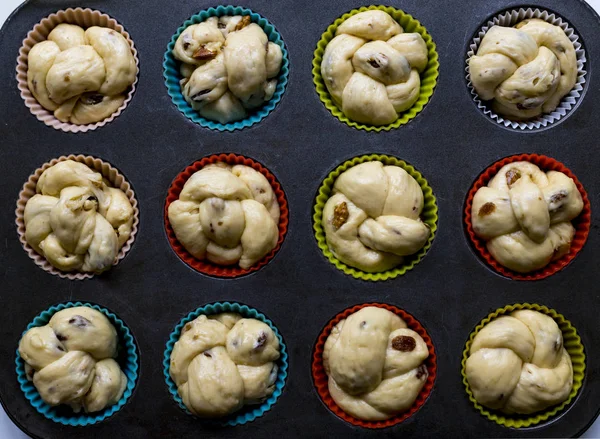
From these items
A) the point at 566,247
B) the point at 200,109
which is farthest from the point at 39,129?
the point at 566,247

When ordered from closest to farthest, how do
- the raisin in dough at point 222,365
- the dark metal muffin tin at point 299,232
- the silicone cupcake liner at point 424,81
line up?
the raisin in dough at point 222,365, the dark metal muffin tin at point 299,232, the silicone cupcake liner at point 424,81

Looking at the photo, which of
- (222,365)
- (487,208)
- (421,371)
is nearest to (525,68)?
(487,208)

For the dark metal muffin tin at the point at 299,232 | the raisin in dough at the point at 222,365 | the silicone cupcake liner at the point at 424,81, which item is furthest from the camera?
the silicone cupcake liner at the point at 424,81

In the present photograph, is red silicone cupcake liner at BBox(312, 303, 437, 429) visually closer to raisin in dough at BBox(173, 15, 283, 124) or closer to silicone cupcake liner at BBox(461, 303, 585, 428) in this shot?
silicone cupcake liner at BBox(461, 303, 585, 428)

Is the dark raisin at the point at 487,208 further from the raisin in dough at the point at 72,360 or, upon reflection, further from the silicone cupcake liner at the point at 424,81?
the raisin in dough at the point at 72,360

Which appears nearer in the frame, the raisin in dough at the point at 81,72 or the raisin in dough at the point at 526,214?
the raisin in dough at the point at 526,214

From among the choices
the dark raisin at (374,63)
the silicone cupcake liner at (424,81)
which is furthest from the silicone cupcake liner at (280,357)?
the dark raisin at (374,63)

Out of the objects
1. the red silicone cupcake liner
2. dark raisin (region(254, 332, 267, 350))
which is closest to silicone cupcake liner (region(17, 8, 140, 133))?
dark raisin (region(254, 332, 267, 350))
